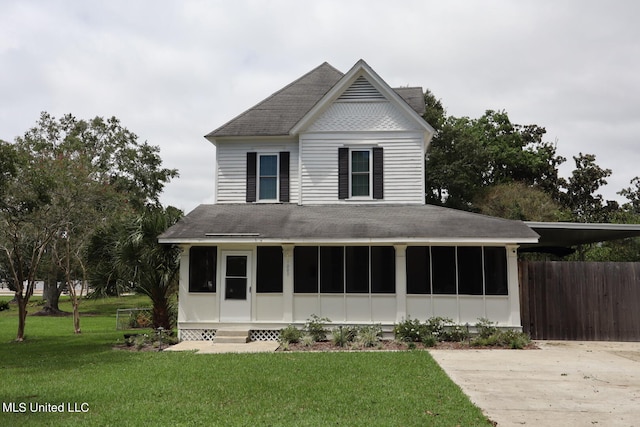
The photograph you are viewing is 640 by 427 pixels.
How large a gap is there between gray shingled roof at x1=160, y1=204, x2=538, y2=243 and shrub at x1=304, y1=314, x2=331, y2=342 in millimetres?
2383

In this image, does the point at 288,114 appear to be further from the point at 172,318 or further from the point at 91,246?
the point at 91,246

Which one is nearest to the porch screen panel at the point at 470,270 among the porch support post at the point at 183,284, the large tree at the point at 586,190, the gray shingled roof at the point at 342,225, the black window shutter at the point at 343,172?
the gray shingled roof at the point at 342,225

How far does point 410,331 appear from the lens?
13.9m

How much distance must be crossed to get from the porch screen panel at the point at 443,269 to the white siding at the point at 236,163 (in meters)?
5.69

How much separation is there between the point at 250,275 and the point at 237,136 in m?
5.12

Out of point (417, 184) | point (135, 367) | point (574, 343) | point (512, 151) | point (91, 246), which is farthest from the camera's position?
point (512, 151)

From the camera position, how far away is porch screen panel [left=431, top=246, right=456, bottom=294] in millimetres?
14641

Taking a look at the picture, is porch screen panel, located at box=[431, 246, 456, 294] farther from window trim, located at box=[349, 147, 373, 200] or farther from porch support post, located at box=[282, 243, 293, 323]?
porch support post, located at box=[282, 243, 293, 323]

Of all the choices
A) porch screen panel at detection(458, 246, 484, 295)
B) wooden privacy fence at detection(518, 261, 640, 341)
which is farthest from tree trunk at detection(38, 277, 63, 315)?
wooden privacy fence at detection(518, 261, 640, 341)

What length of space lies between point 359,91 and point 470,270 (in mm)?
6924

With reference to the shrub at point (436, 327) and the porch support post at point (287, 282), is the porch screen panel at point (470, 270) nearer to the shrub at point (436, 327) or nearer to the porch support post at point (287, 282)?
the shrub at point (436, 327)

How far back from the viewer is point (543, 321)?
14992 mm

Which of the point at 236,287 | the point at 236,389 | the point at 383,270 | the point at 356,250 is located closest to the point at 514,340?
the point at 383,270

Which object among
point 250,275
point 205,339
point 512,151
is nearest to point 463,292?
point 250,275
